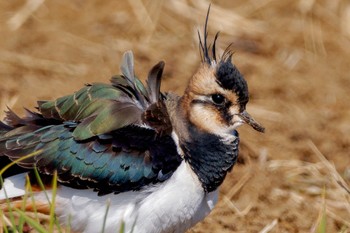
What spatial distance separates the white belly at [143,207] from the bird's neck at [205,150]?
0.07 metres

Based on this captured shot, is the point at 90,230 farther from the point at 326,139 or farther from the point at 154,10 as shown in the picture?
the point at 154,10

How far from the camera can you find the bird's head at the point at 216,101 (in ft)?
18.8

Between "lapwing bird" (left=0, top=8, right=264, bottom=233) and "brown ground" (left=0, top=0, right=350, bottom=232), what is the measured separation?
3.75 ft

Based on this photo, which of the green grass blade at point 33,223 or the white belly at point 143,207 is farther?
the white belly at point 143,207

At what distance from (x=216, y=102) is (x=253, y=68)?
117 inches

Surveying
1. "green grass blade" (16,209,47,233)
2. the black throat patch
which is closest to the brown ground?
the black throat patch

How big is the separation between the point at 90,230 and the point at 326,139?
290 cm

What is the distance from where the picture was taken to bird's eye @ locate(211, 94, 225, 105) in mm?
5758

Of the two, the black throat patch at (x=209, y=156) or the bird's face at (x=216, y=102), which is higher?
A: the bird's face at (x=216, y=102)

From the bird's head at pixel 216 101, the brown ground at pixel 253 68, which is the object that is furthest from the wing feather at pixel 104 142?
the brown ground at pixel 253 68

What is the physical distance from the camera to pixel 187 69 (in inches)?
338

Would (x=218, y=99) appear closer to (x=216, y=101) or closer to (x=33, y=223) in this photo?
(x=216, y=101)

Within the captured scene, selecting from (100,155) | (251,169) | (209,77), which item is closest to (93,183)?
(100,155)

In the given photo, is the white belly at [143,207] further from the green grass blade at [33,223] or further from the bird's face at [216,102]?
the green grass blade at [33,223]
